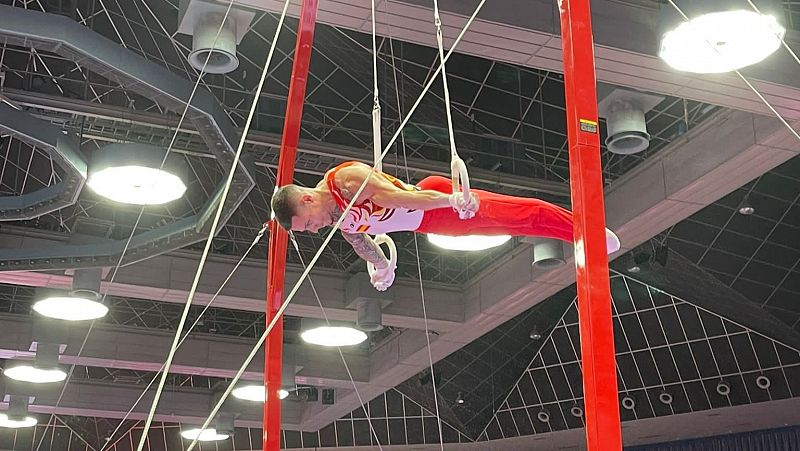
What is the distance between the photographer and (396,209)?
561 centimetres

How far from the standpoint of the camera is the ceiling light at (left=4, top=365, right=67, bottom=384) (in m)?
16.9

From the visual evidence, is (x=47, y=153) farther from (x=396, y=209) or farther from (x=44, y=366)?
(x=44, y=366)

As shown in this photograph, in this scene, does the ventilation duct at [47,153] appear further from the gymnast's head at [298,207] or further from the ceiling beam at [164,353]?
the ceiling beam at [164,353]

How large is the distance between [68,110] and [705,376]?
11.5 metres

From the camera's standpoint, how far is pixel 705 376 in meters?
17.6

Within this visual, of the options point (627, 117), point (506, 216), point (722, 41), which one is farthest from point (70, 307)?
point (506, 216)

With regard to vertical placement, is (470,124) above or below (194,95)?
above

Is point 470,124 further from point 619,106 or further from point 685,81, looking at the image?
point 685,81

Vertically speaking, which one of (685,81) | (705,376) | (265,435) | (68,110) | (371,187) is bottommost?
(265,435)

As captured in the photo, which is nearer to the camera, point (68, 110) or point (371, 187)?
point (371, 187)

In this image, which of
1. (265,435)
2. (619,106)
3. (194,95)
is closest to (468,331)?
(619,106)

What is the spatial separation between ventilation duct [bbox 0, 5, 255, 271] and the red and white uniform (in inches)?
161

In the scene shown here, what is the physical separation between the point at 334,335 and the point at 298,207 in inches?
429

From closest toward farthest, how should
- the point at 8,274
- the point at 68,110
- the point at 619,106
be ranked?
the point at 619,106
the point at 68,110
the point at 8,274
